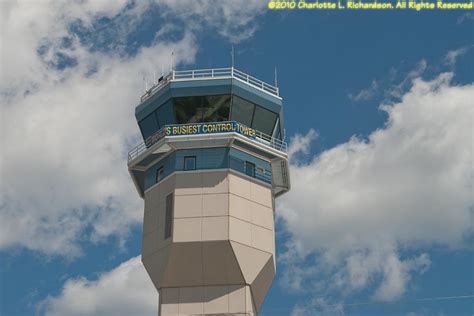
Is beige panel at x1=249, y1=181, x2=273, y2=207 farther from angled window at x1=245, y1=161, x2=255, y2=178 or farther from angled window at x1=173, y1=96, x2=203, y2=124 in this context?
angled window at x1=173, y1=96, x2=203, y2=124

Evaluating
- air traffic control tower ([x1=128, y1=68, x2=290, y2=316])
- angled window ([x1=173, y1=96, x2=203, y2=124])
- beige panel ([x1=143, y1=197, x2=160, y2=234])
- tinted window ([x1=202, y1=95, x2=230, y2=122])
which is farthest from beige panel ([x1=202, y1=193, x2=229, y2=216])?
angled window ([x1=173, y1=96, x2=203, y2=124])

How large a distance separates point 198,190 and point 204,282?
6.32m

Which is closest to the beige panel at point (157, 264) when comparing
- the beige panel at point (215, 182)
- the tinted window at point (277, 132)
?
the beige panel at point (215, 182)

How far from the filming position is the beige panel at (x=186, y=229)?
159 feet

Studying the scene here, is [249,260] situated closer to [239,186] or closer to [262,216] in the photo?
[262,216]

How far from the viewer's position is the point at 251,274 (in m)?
48.6

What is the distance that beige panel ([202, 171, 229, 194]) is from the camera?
5003 centimetres

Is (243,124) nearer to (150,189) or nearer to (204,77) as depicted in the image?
(204,77)

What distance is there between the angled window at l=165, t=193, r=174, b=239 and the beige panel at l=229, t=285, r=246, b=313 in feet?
18.3

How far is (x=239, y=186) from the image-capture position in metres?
50.7

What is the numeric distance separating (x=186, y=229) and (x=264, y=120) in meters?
11.0

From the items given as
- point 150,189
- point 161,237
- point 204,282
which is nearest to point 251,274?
point 204,282

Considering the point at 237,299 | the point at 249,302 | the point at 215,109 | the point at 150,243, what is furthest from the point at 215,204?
the point at 215,109

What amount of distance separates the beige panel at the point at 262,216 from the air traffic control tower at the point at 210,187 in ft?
0.25
